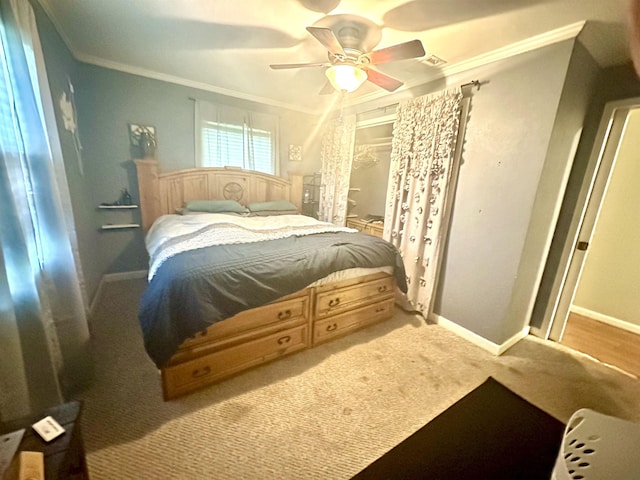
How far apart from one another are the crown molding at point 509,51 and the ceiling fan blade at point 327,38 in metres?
1.28

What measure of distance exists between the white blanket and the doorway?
2109 mm

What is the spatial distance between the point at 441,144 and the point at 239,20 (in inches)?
75.1

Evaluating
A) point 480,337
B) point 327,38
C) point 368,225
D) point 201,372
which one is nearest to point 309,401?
point 201,372

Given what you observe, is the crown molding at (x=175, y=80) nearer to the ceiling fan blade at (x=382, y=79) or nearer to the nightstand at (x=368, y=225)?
the nightstand at (x=368, y=225)

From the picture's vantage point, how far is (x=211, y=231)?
93.5 inches

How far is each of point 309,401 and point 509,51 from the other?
9.64ft

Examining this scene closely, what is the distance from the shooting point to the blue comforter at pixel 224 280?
1483 mm

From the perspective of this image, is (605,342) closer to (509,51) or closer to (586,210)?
(586,210)

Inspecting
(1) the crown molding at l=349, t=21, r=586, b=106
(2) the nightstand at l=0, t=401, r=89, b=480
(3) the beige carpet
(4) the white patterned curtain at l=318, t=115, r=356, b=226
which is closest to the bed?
(3) the beige carpet

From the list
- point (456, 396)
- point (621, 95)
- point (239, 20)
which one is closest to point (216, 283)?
point (456, 396)

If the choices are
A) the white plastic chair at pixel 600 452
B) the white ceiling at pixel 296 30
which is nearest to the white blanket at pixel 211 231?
the white ceiling at pixel 296 30

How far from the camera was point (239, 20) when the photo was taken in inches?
74.4

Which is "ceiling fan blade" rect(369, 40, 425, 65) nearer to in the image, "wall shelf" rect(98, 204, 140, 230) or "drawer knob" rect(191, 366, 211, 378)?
"drawer knob" rect(191, 366, 211, 378)

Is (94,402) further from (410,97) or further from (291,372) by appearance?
(410,97)
